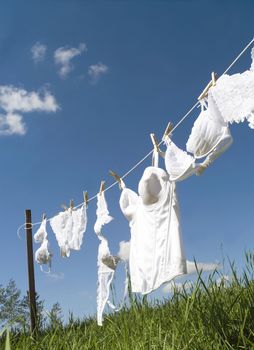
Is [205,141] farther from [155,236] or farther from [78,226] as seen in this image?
[78,226]

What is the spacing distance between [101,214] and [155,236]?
1.27 meters

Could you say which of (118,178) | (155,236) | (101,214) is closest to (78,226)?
(101,214)

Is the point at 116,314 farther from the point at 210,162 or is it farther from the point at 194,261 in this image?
the point at 210,162

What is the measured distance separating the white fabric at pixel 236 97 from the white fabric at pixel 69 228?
2.85 m

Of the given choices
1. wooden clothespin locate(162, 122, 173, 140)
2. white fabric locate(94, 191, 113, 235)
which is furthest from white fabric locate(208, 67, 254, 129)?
white fabric locate(94, 191, 113, 235)

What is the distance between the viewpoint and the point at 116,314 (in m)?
5.11

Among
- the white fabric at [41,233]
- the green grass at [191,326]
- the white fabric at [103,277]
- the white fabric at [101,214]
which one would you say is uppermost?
the white fabric at [41,233]

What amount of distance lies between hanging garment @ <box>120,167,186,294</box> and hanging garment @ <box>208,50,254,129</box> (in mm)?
899

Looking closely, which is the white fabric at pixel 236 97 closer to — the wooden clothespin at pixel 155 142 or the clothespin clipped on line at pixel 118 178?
the wooden clothespin at pixel 155 142

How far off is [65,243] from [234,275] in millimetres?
2102

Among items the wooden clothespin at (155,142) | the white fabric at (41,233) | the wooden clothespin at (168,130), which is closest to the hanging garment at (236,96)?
the wooden clothespin at (168,130)

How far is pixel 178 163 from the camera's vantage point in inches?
139

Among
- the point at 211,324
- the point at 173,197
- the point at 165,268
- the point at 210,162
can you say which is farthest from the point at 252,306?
the point at 210,162

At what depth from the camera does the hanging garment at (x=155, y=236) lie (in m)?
3.64
